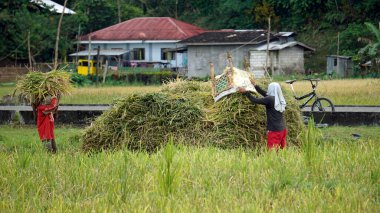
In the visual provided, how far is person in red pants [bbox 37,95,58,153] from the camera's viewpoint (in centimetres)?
1177

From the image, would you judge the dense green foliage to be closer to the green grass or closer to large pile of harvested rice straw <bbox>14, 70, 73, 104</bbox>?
large pile of harvested rice straw <bbox>14, 70, 73, 104</bbox>

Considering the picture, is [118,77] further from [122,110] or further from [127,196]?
[127,196]

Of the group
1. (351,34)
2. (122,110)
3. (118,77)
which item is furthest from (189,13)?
(122,110)

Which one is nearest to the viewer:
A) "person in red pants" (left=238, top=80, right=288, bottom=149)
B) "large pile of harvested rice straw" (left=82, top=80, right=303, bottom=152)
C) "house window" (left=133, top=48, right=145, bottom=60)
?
"person in red pants" (left=238, top=80, right=288, bottom=149)

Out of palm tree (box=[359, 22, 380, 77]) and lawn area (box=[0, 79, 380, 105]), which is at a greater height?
palm tree (box=[359, 22, 380, 77])

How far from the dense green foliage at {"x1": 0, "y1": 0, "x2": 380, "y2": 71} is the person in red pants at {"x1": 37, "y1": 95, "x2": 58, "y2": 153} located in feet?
83.4

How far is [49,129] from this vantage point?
11.8 metres

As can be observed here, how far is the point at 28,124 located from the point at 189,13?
38852 mm

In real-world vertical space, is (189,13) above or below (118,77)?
above

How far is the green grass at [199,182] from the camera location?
628cm

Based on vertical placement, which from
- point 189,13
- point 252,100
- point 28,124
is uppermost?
point 189,13

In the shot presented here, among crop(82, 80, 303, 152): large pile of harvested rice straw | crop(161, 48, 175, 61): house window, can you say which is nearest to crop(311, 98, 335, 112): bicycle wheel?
crop(82, 80, 303, 152): large pile of harvested rice straw

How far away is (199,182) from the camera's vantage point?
24.1 ft

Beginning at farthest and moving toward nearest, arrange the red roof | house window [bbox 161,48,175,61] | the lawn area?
house window [bbox 161,48,175,61] < the red roof < the lawn area
